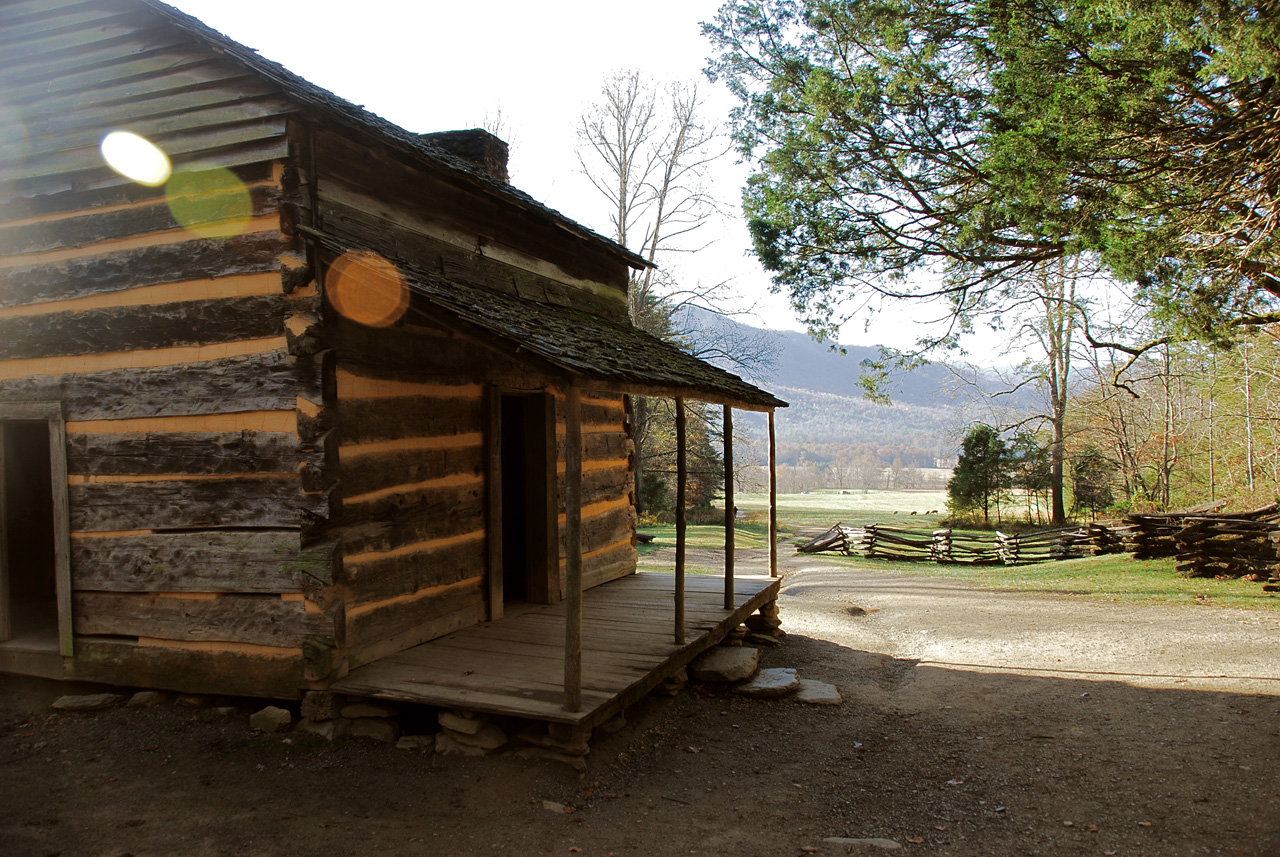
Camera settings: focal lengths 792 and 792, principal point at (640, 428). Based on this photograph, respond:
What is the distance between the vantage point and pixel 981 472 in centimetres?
2898

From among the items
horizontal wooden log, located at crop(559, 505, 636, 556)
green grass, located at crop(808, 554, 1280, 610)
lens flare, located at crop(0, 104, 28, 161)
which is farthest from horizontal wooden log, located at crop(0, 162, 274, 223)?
green grass, located at crop(808, 554, 1280, 610)

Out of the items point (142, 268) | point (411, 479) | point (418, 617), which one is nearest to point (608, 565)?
point (418, 617)

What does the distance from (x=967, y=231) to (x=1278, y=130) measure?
408 cm

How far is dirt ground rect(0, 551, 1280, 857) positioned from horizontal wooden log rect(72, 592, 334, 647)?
611 mm

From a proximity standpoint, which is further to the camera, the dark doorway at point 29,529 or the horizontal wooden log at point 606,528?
the horizontal wooden log at point 606,528

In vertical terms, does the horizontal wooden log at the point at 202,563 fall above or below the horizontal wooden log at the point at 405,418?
below

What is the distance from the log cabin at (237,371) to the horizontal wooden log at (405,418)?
2cm

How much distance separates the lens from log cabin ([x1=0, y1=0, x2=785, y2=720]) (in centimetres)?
550

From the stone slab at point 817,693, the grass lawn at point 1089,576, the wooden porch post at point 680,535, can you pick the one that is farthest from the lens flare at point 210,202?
the grass lawn at point 1089,576

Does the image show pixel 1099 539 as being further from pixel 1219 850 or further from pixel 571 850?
pixel 571 850

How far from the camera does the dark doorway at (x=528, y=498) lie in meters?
8.28

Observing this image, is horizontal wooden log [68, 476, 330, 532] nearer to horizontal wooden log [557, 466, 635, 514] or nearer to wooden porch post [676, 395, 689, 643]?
wooden porch post [676, 395, 689, 643]

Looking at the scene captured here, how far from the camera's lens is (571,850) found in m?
4.35

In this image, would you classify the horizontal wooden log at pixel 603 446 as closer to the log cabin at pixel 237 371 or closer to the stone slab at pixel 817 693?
the log cabin at pixel 237 371
